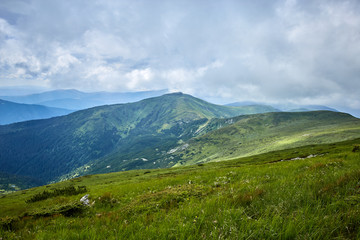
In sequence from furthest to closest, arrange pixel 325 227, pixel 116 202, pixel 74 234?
pixel 116 202
pixel 74 234
pixel 325 227

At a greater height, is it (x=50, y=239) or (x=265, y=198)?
(x=265, y=198)

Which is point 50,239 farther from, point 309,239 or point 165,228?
point 309,239

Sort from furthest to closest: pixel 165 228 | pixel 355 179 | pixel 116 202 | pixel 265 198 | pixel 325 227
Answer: pixel 116 202 < pixel 355 179 < pixel 265 198 < pixel 165 228 < pixel 325 227

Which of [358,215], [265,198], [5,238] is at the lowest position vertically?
[5,238]

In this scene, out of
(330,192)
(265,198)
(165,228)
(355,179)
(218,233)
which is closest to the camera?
(218,233)

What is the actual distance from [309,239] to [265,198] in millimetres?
2258

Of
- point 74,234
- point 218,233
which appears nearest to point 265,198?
point 218,233

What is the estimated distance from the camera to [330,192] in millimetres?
4559

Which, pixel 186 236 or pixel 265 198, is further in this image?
pixel 265 198

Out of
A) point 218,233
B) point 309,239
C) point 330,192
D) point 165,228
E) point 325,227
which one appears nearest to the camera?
point 309,239

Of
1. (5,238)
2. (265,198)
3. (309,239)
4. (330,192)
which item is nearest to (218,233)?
(309,239)

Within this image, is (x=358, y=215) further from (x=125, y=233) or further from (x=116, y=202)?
(x=116, y=202)

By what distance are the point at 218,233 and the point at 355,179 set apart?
5210 millimetres

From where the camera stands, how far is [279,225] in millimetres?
3139
